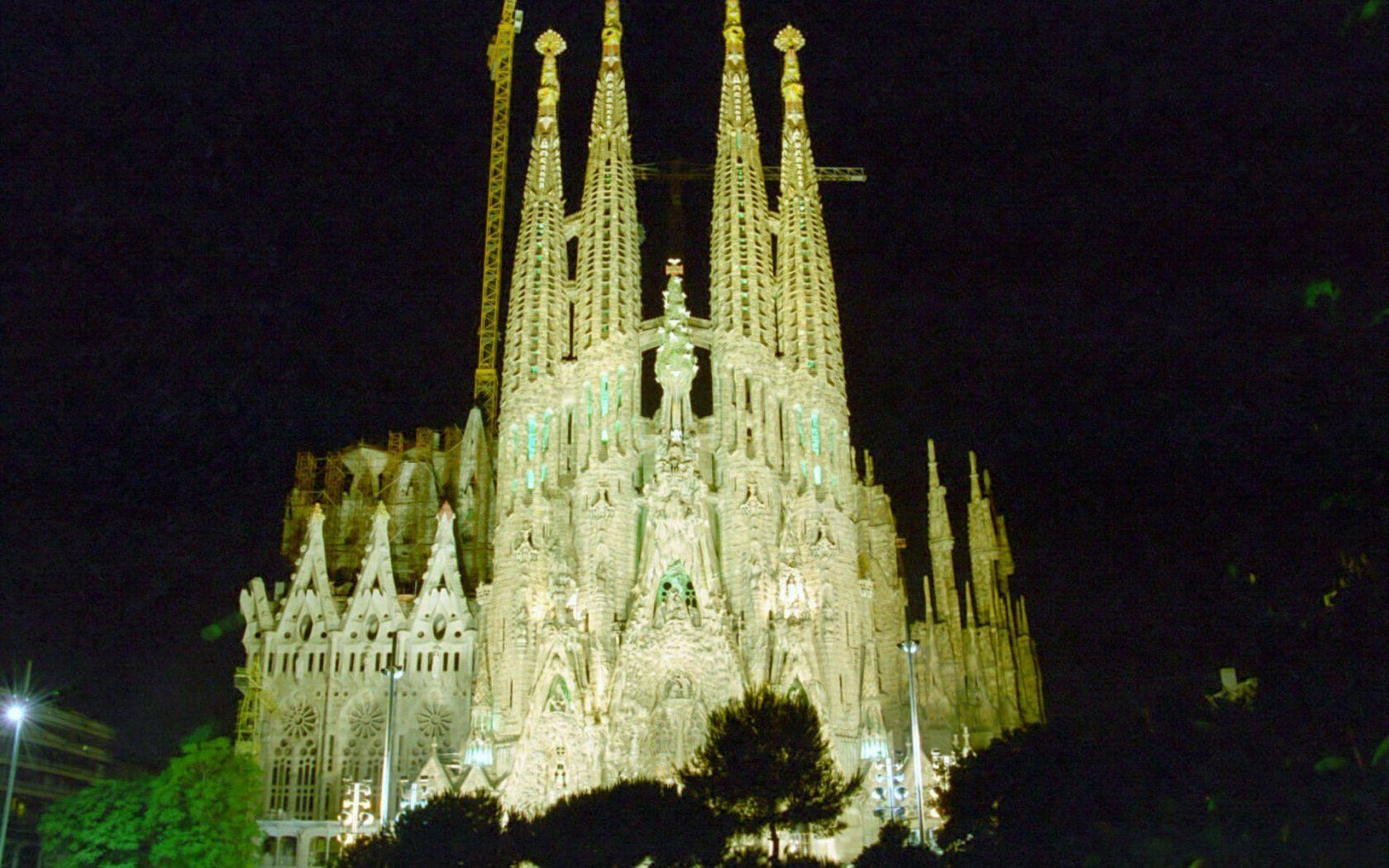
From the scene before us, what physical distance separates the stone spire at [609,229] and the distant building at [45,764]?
117 ft

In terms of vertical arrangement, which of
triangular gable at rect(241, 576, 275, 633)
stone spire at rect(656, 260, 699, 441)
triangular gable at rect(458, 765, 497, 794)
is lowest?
triangular gable at rect(458, 765, 497, 794)

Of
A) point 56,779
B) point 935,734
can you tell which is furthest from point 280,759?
point 935,734

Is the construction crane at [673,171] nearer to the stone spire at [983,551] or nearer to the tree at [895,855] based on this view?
the stone spire at [983,551]

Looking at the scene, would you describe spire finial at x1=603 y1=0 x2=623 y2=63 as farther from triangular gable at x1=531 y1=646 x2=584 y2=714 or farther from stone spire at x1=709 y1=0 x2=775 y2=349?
triangular gable at x1=531 y1=646 x2=584 y2=714

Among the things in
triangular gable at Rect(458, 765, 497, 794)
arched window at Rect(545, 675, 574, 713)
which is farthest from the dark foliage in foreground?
triangular gable at Rect(458, 765, 497, 794)

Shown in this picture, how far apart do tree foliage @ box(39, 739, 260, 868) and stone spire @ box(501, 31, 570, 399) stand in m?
24.1

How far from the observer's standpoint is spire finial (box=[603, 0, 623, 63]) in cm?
7531

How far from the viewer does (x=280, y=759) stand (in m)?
66.3

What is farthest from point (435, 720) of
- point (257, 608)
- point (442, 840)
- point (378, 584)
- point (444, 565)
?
point (442, 840)

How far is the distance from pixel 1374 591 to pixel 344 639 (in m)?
54.6

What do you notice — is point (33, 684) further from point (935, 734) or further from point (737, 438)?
point (935, 734)

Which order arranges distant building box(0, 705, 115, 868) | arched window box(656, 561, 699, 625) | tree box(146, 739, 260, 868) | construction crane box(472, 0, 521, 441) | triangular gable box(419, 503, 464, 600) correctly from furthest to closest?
1. construction crane box(472, 0, 521, 441)
2. triangular gable box(419, 503, 464, 600)
3. distant building box(0, 705, 115, 868)
4. arched window box(656, 561, 699, 625)
5. tree box(146, 739, 260, 868)

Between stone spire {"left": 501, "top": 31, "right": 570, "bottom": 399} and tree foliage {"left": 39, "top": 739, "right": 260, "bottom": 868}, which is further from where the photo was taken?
stone spire {"left": 501, "top": 31, "right": 570, "bottom": 399}

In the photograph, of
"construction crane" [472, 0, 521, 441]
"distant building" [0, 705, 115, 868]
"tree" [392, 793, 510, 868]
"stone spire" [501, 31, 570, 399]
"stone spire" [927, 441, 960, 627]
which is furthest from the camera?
"construction crane" [472, 0, 521, 441]
